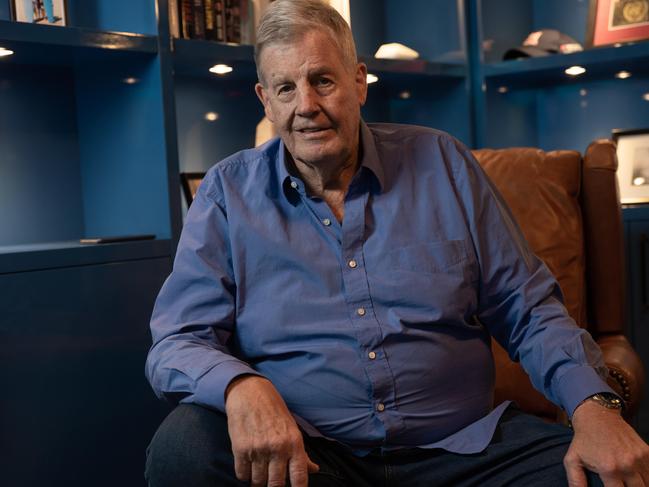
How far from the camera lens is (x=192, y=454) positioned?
1302 millimetres

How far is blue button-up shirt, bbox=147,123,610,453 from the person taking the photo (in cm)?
150

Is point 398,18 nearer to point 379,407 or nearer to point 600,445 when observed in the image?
point 379,407

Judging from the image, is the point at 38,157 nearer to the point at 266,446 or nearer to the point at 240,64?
the point at 240,64

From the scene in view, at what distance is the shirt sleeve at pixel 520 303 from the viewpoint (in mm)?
1431

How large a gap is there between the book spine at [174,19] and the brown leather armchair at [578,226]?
3.00ft

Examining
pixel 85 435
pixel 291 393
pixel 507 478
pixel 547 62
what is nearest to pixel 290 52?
pixel 291 393

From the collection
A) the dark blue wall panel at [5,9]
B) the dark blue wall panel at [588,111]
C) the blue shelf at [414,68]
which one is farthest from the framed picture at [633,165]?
the dark blue wall panel at [5,9]

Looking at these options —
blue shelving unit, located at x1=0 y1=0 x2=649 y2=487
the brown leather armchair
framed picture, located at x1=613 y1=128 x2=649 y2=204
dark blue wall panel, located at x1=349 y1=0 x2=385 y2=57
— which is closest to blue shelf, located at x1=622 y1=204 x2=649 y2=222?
blue shelving unit, located at x1=0 y1=0 x2=649 y2=487

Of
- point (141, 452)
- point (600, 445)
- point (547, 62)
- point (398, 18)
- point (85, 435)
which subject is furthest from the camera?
point (398, 18)

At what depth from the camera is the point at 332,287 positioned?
5.14ft

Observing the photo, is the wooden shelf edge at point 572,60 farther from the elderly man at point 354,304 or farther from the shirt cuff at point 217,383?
the shirt cuff at point 217,383

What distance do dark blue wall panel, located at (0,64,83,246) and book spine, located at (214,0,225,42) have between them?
1.37ft

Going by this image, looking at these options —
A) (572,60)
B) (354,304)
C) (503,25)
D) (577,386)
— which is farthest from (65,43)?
(503,25)

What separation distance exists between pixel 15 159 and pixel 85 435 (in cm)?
77
